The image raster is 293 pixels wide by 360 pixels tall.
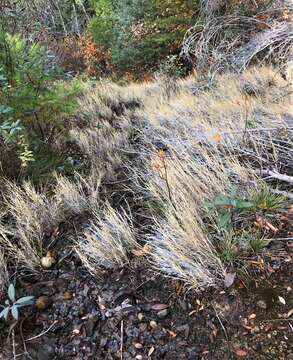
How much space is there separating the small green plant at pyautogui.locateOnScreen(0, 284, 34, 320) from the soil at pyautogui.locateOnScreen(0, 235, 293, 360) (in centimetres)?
10

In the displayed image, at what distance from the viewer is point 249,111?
3732mm

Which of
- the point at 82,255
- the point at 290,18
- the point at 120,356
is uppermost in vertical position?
the point at 290,18

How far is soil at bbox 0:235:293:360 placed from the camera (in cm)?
170

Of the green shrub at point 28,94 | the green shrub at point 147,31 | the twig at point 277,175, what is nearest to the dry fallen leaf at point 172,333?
the twig at point 277,175

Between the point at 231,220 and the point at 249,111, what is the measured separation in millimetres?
1950

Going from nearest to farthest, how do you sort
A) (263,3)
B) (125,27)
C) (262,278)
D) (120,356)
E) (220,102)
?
(120,356)
(262,278)
(220,102)
(263,3)
(125,27)

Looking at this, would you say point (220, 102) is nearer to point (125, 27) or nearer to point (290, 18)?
point (290, 18)

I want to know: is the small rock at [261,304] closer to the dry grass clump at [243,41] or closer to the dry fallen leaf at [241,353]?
the dry fallen leaf at [241,353]

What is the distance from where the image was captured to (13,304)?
6.35 feet

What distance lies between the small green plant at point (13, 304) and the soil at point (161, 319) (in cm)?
10

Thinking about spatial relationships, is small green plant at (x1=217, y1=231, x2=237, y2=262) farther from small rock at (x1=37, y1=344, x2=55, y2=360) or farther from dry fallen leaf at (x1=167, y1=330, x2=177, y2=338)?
small rock at (x1=37, y1=344, x2=55, y2=360)

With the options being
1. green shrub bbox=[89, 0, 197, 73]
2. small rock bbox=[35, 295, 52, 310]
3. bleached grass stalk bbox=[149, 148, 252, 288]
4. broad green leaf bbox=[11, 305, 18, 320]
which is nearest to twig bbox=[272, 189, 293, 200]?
bleached grass stalk bbox=[149, 148, 252, 288]

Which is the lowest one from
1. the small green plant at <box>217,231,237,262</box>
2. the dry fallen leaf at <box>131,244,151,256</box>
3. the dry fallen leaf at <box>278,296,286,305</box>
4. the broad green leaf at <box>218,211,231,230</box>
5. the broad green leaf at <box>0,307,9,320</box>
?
the dry fallen leaf at <box>278,296,286,305</box>

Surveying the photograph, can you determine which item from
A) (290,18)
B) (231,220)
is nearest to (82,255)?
(231,220)
